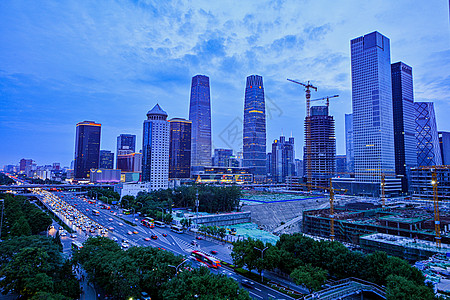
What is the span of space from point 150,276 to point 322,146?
17377 centimetres

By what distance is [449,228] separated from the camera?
66938 mm

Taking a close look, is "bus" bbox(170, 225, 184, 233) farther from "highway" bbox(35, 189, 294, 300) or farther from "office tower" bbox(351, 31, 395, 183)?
"office tower" bbox(351, 31, 395, 183)

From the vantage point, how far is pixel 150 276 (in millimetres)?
31469

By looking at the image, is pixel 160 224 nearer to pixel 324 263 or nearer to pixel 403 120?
pixel 324 263

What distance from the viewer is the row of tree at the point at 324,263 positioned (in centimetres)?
3161

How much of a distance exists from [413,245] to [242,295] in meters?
36.6

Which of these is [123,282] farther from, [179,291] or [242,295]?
[242,295]

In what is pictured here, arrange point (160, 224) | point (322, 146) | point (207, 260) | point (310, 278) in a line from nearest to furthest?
point (310, 278) → point (207, 260) → point (160, 224) → point (322, 146)

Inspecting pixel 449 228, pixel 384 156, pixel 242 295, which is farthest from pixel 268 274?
pixel 384 156

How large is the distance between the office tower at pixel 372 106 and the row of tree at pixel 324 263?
5060 inches

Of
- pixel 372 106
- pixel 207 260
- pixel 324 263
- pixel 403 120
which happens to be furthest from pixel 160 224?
pixel 403 120

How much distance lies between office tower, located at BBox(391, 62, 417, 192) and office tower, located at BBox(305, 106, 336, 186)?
37626 mm

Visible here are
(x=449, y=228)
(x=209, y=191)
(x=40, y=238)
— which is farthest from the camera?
(x=209, y=191)

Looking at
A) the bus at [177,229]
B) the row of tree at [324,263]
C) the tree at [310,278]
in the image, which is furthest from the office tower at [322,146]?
the tree at [310,278]
